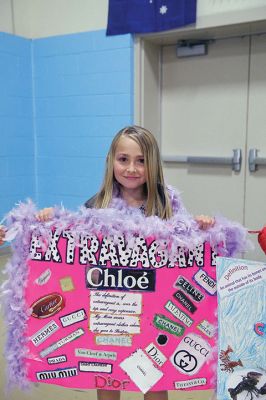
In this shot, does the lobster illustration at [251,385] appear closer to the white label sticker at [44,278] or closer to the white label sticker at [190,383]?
the white label sticker at [190,383]

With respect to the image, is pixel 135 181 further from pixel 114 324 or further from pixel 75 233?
pixel 114 324

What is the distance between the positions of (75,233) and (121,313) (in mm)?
303

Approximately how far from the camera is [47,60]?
3.80m

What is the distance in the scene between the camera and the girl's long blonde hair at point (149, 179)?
156 centimetres

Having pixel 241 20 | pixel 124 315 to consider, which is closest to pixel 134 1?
pixel 241 20

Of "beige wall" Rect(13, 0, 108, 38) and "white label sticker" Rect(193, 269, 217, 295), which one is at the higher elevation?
"beige wall" Rect(13, 0, 108, 38)

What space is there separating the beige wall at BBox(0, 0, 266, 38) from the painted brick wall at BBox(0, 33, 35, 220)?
0.19 metres

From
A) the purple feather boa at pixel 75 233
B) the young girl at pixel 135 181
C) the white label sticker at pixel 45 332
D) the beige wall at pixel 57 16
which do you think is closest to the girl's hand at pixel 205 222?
the purple feather boa at pixel 75 233

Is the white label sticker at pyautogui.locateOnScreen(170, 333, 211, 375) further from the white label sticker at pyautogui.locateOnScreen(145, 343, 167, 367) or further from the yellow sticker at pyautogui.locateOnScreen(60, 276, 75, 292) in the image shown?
the yellow sticker at pyautogui.locateOnScreen(60, 276, 75, 292)

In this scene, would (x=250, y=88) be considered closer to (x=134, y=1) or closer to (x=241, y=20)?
(x=241, y=20)

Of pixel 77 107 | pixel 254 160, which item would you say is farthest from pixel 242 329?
pixel 77 107

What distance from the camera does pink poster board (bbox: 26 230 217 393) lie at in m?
1.31

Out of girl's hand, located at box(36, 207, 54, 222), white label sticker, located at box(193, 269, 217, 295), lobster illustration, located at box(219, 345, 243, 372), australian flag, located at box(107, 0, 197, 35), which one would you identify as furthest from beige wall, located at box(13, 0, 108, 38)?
lobster illustration, located at box(219, 345, 243, 372)

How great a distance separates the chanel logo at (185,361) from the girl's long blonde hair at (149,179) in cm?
50
